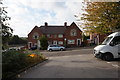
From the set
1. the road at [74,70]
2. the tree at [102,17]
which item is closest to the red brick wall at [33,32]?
the tree at [102,17]

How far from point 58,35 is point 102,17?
3841 cm

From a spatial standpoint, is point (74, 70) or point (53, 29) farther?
point (53, 29)

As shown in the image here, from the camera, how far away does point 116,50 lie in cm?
1486

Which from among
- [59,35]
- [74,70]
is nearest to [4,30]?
[74,70]

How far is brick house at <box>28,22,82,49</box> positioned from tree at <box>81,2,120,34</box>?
3348 cm

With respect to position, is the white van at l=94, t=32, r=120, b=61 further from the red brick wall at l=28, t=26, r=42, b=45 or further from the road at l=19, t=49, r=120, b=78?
the red brick wall at l=28, t=26, r=42, b=45

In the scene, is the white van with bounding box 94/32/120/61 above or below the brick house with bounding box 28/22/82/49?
below

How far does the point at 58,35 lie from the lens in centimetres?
5616

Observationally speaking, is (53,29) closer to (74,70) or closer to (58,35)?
(58,35)

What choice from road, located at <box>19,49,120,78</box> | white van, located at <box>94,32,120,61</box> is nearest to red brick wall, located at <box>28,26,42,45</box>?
white van, located at <box>94,32,120,61</box>

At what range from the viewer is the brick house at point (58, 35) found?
178 feet

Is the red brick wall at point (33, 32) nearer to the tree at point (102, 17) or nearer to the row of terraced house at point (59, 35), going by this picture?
the row of terraced house at point (59, 35)

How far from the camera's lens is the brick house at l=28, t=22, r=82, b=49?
54281 millimetres

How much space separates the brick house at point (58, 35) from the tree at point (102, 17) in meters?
33.5
